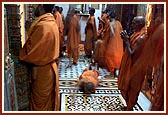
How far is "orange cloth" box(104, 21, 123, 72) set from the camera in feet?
19.1

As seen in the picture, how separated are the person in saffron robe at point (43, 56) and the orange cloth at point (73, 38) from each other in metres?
3.05

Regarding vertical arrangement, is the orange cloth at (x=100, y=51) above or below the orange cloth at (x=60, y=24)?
below

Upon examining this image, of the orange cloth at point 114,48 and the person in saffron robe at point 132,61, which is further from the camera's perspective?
the orange cloth at point 114,48

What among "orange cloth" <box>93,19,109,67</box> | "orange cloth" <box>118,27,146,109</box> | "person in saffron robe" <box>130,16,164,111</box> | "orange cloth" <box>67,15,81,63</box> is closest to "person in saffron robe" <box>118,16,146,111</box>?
"orange cloth" <box>118,27,146,109</box>

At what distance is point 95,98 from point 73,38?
2127 millimetres

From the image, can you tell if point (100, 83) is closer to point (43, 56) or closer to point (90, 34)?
point (90, 34)

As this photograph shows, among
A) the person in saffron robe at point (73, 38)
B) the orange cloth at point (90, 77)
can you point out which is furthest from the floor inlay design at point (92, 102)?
the person in saffron robe at point (73, 38)

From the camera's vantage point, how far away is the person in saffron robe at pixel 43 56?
304cm

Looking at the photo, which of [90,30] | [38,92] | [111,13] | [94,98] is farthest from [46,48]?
[90,30]

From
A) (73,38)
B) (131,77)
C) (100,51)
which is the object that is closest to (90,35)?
(73,38)

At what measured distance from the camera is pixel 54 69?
10.8 ft

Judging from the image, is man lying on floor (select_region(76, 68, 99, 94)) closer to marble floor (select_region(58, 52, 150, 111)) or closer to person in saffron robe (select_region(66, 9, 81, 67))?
marble floor (select_region(58, 52, 150, 111))

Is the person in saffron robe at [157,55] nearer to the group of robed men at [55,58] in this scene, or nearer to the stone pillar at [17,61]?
the group of robed men at [55,58]

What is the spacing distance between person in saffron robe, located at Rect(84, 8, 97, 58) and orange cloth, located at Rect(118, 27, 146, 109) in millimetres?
3021
